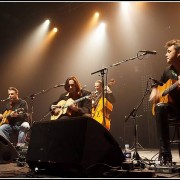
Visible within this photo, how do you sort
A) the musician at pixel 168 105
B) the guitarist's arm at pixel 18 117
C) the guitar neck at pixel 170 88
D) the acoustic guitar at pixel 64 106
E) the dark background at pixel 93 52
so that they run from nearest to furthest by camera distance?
the musician at pixel 168 105
the guitar neck at pixel 170 88
the acoustic guitar at pixel 64 106
the guitarist's arm at pixel 18 117
the dark background at pixel 93 52

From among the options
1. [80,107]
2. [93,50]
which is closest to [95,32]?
[93,50]

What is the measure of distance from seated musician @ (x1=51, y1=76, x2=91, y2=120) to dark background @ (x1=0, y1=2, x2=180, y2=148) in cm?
424

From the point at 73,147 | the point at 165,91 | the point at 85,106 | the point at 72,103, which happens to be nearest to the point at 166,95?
the point at 165,91

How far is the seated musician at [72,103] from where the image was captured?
497 centimetres

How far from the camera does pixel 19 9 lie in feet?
30.6

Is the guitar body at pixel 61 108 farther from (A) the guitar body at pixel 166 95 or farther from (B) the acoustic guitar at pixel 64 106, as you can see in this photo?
(A) the guitar body at pixel 166 95

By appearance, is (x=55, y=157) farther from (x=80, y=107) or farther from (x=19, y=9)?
(x=19, y=9)

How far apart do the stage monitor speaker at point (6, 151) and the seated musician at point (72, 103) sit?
1247 millimetres

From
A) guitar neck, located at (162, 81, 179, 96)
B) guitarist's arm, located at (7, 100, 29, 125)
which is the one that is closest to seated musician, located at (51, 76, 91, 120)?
guitarist's arm, located at (7, 100, 29, 125)

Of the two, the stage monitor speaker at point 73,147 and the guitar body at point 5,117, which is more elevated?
the guitar body at point 5,117

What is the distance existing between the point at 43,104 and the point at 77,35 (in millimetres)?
2993

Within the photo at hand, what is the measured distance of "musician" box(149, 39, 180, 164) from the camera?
307 cm

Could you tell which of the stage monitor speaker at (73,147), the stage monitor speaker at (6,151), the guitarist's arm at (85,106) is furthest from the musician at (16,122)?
the stage monitor speaker at (73,147)

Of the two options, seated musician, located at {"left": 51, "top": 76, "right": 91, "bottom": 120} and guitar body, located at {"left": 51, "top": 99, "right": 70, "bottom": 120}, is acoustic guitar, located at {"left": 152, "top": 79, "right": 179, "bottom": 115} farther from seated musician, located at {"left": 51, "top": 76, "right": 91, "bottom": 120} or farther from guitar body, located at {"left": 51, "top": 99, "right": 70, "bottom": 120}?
guitar body, located at {"left": 51, "top": 99, "right": 70, "bottom": 120}
